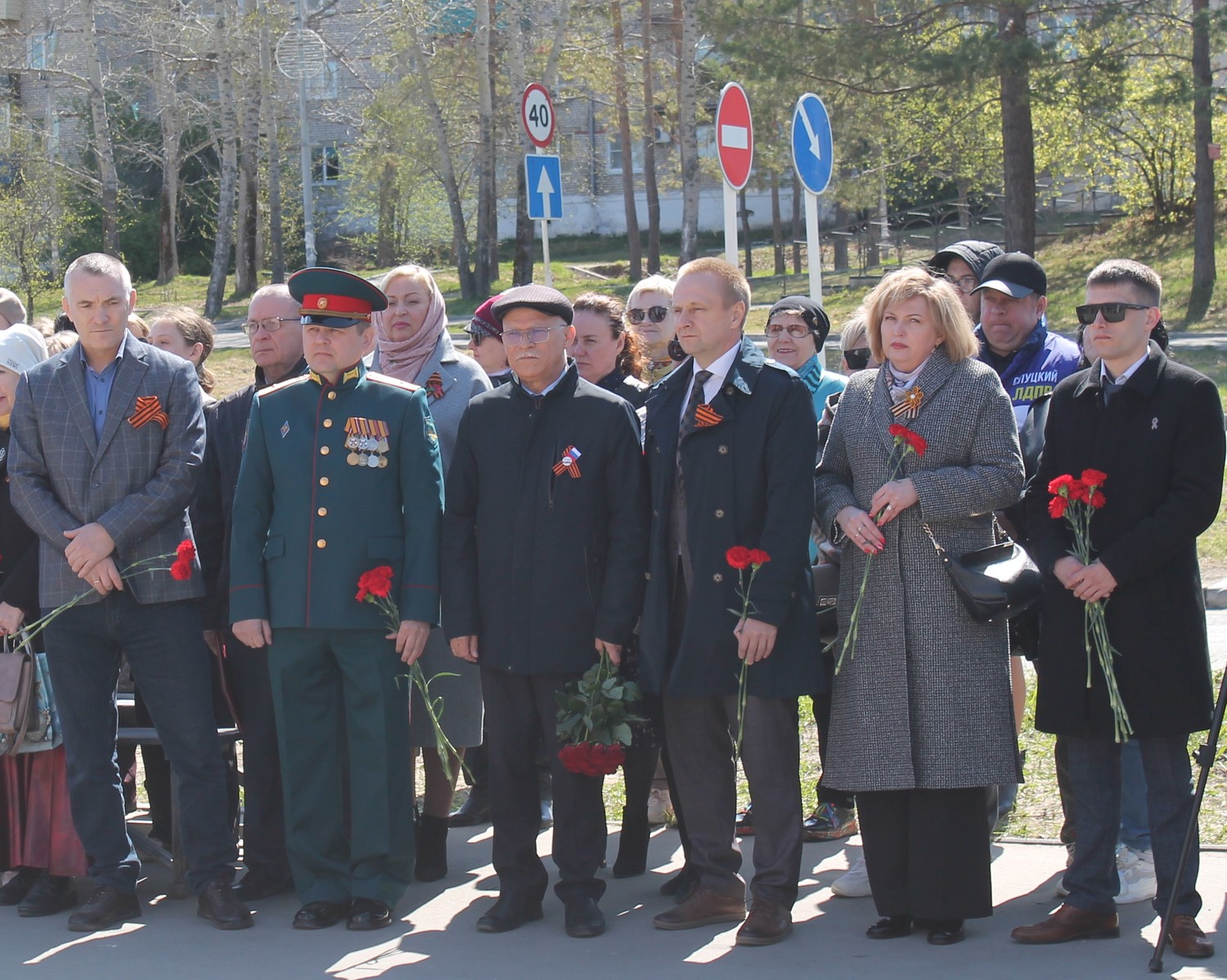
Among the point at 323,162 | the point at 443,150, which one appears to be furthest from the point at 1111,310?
the point at 323,162

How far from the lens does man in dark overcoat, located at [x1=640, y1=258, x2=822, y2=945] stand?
4.57 meters

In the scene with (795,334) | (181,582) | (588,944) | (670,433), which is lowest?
(588,944)

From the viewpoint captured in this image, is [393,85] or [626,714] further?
[393,85]

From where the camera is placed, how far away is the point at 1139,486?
436 centimetres

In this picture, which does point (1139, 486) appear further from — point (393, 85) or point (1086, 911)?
point (393, 85)

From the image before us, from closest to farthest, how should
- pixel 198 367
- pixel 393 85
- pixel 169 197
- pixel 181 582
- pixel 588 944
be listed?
1. pixel 588 944
2. pixel 181 582
3. pixel 198 367
4. pixel 393 85
5. pixel 169 197

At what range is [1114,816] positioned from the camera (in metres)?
4.46

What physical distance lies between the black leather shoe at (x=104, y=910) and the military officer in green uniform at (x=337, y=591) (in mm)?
597

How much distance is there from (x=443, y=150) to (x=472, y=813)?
26.2 m

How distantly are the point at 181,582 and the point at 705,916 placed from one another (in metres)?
2.11

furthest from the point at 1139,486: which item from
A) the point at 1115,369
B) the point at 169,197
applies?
the point at 169,197

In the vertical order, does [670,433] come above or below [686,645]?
above

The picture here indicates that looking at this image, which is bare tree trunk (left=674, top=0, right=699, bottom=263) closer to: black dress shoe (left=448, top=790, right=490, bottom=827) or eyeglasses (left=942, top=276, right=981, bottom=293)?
eyeglasses (left=942, top=276, right=981, bottom=293)

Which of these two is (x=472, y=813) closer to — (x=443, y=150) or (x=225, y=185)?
(x=225, y=185)
